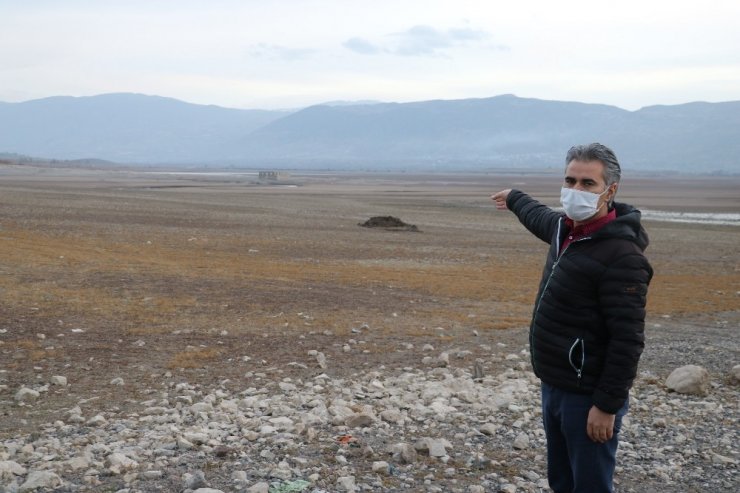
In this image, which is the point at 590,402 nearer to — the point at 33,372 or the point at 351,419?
the point at 351,419

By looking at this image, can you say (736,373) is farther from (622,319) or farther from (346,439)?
(622,319)

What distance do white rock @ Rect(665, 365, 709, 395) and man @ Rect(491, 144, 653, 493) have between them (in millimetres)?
4894

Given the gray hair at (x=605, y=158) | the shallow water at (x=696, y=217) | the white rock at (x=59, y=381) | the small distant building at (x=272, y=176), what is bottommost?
the shallow water at (x=696, y=217)

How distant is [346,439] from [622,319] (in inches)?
132

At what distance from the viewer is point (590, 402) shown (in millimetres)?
4156

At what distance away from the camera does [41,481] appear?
5.58 m

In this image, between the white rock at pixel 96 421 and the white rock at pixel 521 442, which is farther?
the white rock at pixel 96 421

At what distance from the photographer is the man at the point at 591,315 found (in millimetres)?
3947

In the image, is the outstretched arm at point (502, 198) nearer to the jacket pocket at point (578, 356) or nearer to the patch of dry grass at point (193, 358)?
the jacket pocket at point (578, 356)

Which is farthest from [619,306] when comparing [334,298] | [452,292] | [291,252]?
[291,252]

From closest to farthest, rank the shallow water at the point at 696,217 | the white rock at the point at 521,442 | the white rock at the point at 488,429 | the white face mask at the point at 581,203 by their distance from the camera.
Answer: the white face mask at the point at 581,203 < the white rock at the point at 521,442 < the white rock at the point at 488,429 < the shallow water at the point at 696,217

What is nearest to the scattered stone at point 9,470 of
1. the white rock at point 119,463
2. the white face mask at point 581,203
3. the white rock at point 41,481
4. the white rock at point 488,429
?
the white rock at point 41,481

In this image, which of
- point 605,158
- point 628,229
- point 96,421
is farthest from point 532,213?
point 96,421

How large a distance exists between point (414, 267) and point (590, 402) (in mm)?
16893
